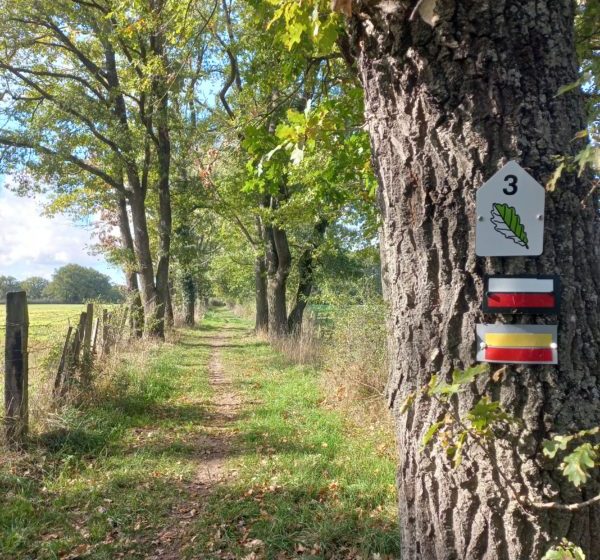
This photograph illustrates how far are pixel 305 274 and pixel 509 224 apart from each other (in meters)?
18.3

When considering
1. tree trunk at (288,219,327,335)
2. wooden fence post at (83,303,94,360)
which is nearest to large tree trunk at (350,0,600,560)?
wooden fence post at (83,303,94,360)

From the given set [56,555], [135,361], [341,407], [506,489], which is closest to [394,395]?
[506,489]

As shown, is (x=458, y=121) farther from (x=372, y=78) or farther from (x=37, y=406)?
(x=37, y=406)

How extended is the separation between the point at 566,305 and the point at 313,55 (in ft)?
12.1

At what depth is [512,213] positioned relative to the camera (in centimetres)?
183

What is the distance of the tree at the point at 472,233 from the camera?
71.4 inches

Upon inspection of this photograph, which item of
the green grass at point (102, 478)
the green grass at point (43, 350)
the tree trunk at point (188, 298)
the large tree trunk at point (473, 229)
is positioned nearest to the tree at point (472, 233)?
Answer: the large tree trunk at point (473, 229)

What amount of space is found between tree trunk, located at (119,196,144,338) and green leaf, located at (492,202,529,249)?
12.4m

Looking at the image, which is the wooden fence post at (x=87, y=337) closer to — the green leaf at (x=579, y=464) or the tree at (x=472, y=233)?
the tree at (x=472, y=233)

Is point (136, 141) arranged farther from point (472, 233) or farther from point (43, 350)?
point (472, 233)

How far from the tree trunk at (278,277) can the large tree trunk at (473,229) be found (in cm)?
1554

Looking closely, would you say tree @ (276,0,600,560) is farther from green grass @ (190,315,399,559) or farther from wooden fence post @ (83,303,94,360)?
wooden fence post @ (83,303,94,360)

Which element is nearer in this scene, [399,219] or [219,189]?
[399,219]

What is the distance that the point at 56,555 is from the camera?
369 cm
